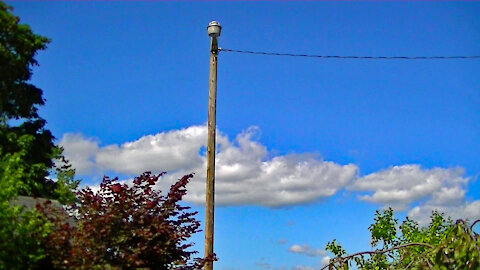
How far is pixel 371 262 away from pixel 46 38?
8433mm

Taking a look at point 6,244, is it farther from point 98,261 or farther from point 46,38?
point 46,38

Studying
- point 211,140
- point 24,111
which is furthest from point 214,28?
point 24,111

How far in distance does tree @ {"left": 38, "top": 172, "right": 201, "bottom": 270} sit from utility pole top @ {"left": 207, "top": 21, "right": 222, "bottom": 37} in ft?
9.54

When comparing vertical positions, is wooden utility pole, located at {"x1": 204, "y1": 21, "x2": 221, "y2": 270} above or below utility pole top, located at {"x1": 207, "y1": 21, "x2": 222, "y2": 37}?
A: below

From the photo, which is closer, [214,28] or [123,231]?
[123,231]

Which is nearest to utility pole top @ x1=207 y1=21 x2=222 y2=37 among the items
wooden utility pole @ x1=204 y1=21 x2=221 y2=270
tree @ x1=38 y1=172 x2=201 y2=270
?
wooden utility pole @ x1=204 y1=21 x2=221 y2=270

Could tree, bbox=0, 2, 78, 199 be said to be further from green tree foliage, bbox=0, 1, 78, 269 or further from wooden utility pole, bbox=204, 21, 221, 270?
wooden utility pole, bbox=204, 21, 221, 270

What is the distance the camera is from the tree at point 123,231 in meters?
8.28

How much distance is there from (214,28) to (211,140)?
6.54 feet

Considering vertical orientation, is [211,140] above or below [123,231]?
above

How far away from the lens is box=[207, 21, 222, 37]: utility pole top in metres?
11.6

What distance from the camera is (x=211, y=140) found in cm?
1148

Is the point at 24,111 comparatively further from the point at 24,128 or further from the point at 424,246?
the point at 424,246

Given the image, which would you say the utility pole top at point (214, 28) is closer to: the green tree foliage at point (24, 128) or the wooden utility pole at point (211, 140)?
the wooden utility pole at point (211, 140)
